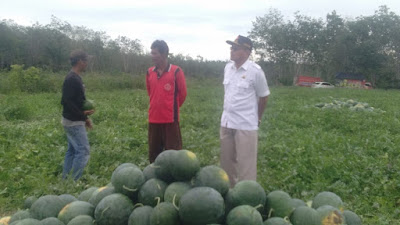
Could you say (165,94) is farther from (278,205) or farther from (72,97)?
(278,205)

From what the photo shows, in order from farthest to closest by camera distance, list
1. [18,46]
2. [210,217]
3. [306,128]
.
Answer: [18,46], [306,128], [210,217]

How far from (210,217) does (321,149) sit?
5764mm

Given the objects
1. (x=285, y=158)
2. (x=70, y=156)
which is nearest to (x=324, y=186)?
(x=285, y=158)

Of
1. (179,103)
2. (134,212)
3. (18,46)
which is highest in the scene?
(18,46)

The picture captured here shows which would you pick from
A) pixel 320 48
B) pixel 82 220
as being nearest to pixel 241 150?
pixel 82 220

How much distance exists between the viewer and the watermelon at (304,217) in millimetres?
2018

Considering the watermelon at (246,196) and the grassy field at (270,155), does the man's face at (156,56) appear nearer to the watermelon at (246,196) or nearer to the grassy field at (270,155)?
the grassy field at (270,155)

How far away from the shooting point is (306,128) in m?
9.96

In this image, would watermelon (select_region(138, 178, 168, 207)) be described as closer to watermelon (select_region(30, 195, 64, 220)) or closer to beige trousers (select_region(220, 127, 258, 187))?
watermelon (select_region(30, 195, 64, 220))

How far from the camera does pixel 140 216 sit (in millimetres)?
2049

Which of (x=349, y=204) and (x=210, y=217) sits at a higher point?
(x=210, y=217)

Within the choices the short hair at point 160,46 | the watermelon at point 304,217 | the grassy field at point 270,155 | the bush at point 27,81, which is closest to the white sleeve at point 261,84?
the short hair at point 160,46

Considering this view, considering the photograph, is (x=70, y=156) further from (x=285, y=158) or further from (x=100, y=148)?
(x=285, y=158)

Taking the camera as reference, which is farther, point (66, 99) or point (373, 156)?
point (373, 156)
